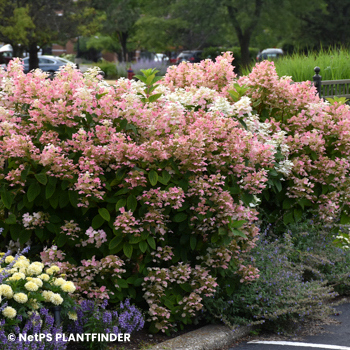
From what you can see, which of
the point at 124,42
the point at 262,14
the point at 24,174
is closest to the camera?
the point at 24,174

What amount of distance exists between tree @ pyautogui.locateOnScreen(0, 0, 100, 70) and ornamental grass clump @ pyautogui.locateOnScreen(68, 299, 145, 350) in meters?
29.4

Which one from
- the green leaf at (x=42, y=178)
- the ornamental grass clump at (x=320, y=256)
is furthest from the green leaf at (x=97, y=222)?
the ornamental grass clump at (x=320, y=256)

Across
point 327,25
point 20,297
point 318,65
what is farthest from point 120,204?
point 327,25

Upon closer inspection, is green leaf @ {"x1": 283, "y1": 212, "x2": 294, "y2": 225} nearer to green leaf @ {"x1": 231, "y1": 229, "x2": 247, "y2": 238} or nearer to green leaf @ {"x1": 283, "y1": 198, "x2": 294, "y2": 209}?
green leaf @ {"x1": 283, "y1": 198, "x2": 294, "y2": 209}

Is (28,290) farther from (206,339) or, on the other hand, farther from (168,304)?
(206,339)

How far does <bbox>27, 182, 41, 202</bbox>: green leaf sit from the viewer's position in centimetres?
445

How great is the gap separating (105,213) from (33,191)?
0.59m

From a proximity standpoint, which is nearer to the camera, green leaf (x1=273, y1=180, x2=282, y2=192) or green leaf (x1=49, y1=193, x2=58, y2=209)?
green leaf (x1=49, y1=193, x2=58, y2=209)

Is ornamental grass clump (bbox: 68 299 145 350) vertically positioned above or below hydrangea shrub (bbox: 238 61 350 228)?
below

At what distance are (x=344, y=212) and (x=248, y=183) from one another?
76.0 inches

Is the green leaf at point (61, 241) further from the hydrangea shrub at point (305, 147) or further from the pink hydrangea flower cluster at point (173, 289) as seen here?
the hydrangea shrub at point (305, 147)

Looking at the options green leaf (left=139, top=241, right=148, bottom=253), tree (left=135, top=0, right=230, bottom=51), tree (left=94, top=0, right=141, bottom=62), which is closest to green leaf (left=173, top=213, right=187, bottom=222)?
green leaf (left=139, top=241, right=148, bottom=253)

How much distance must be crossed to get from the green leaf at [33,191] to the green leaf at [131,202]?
701mm

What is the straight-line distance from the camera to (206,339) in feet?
14.7
